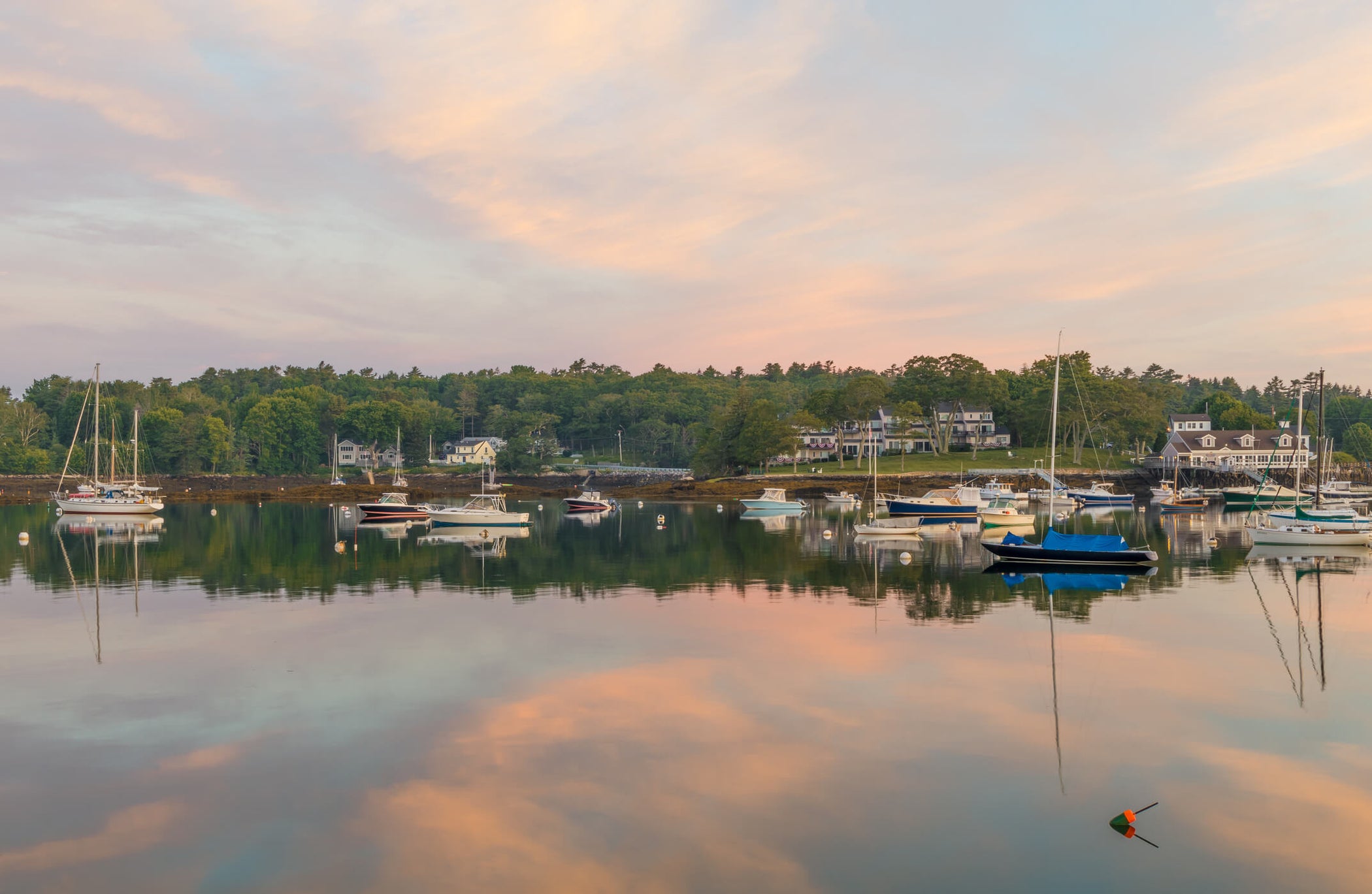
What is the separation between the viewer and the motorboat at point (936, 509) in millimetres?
77688

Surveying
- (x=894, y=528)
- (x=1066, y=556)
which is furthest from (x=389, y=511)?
(x=1066, y=556)

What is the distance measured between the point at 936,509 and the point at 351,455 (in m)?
144

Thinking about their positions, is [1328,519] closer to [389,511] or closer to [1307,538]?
[1307,538]

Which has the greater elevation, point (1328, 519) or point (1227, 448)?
point (1227, 448)

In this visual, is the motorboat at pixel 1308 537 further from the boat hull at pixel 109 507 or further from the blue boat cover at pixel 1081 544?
the boat hull at pixel 109 507

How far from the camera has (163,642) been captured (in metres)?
29.2

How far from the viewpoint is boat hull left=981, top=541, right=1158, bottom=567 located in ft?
142

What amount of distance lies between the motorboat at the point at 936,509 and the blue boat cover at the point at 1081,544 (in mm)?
33502

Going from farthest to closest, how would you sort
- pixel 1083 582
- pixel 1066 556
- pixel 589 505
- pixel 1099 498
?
pixel 1099 498 → pixel 589 505 → pixel 1066 556 → pixel 1083 582

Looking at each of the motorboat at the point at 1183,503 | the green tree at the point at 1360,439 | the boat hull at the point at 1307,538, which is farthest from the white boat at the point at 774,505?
the green tree at the point at 1360,439

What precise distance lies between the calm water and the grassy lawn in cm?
9782

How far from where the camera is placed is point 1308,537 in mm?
53375

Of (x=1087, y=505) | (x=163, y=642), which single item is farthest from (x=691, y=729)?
(x=1087, y=505)

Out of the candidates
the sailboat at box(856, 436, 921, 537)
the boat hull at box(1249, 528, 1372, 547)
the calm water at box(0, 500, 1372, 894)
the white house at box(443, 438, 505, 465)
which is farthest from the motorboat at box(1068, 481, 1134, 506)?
the white house at box(443, 438, 505, 465)
